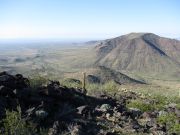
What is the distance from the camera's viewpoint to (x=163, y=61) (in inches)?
7308

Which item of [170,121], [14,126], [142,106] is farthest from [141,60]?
[14,126]

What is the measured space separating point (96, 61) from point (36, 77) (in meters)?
168

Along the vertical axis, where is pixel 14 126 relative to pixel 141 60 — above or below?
above

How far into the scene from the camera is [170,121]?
1947 cm

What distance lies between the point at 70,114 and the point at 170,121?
5.21 metres

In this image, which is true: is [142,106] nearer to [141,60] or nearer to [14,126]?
[14,126]

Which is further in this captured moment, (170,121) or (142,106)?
(142,106)

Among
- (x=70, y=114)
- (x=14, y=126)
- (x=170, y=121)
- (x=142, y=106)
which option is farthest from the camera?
(x=142, y=106)

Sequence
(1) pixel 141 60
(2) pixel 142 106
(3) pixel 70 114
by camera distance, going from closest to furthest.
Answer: (3) pixel 70 114
(2) pixel 142 106
(1) pixel 141 60

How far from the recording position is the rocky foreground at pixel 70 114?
16.3 meters

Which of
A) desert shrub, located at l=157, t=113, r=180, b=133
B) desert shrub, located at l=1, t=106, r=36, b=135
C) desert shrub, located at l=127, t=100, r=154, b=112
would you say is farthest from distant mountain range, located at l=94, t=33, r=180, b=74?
desert shrub, located at l=1, t=106, r=36, b=135

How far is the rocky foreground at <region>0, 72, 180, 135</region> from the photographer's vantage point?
16.3 m

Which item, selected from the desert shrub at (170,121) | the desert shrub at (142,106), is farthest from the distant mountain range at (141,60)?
the desert shrub at (170,121)

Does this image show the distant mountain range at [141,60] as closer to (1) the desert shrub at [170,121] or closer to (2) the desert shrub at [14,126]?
(1) the desert shrub at [170,121]
